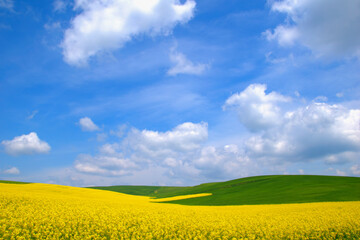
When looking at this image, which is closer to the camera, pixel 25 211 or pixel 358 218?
pixel 25 211

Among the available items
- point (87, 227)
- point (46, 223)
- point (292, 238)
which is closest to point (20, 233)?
point (46, 223)

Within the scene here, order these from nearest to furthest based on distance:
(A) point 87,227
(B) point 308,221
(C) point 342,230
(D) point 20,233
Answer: (D) point 20,233 → (A) point 87,227 → (C) point 342,230 → (B) point 308,221

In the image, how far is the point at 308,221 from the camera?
16375 mm

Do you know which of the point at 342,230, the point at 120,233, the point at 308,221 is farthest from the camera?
the point at 308,221

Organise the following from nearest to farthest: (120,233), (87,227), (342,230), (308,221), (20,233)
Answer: (20,233), (120,233), (87,227), (342,230), (308,221)

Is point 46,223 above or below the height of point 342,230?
above

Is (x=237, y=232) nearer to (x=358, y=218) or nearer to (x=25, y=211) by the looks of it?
(x=358, y=218)

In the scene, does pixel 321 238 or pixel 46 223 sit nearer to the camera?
pixel 46 223

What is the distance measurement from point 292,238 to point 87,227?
1171cm

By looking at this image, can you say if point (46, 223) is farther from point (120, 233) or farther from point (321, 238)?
point (321, 238)

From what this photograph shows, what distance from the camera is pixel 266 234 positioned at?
13.2m

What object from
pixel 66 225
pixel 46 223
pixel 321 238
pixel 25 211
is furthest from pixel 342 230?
pixel 25 211

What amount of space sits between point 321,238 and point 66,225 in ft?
49.1

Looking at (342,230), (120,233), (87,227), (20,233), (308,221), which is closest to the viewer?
(20,233)
